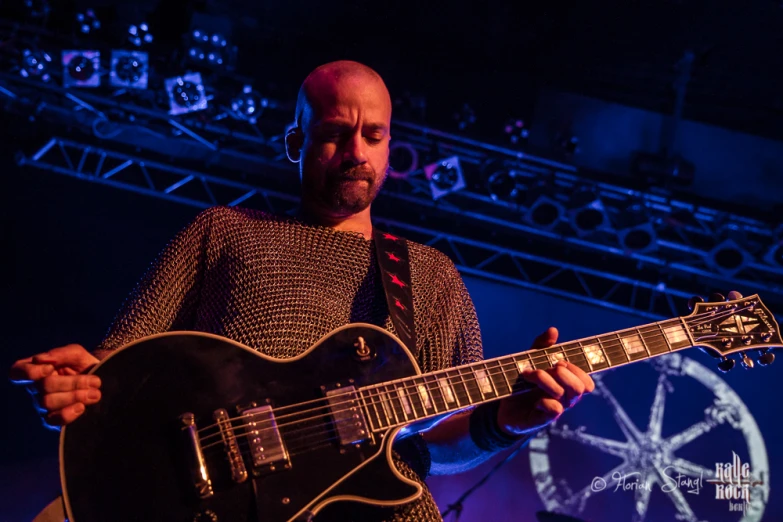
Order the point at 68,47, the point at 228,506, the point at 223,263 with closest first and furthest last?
the point at 228,506 < the point at 223,263 < the point at 68,47

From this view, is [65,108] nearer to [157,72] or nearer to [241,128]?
[157,72]

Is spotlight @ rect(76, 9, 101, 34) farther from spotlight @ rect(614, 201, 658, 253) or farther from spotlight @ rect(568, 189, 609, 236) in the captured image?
spotlight @ rect(614, 201, 658, 253)

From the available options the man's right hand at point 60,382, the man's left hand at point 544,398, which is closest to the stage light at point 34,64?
the man's right hand at point 60,382

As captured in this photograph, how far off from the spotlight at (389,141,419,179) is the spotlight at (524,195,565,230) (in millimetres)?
1697

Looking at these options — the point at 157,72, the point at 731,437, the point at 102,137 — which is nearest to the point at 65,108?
the point at 102,137

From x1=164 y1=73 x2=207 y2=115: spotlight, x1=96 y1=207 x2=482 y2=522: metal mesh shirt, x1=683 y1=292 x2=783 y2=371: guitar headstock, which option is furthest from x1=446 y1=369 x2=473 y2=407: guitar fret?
x1=164 y1=73 x2=207 y2=115: spotlight

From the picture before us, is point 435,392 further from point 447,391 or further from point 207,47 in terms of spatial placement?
point 207,47

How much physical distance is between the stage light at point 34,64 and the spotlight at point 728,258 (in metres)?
9.27

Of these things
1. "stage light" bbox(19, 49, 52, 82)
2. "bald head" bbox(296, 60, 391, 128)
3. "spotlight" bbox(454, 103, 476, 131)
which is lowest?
"spotlight" bbox(454, 103, 476, 131)

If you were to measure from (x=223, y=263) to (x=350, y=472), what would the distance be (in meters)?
1.23

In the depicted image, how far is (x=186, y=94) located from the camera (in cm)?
896

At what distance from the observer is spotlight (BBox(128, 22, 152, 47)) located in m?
9.25

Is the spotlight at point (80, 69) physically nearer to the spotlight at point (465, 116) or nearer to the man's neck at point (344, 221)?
the spotlight at point (465, 116)

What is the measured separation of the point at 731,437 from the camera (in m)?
9.21
